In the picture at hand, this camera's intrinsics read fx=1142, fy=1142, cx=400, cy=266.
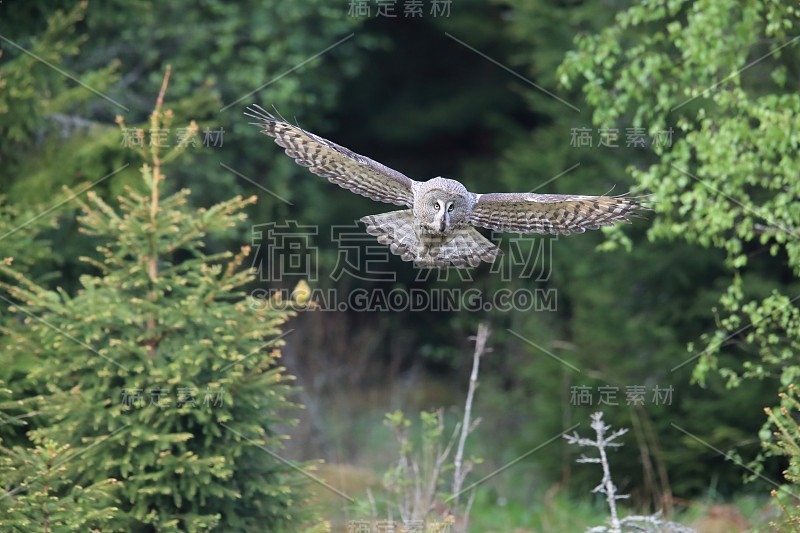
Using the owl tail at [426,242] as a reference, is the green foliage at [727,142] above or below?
above

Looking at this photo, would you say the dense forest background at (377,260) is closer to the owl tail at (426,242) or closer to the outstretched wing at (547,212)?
the outstretched wing at (547,212)

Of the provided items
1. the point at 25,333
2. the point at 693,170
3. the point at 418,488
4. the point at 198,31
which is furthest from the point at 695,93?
the point at 198,31

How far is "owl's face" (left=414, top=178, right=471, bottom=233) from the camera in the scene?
7.23 meters

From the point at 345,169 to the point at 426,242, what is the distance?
72 centimetres

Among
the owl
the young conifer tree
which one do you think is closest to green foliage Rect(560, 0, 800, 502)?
the owl

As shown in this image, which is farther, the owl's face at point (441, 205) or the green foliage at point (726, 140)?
the green foliage at point (726, 140)

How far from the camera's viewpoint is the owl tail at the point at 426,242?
24.6 feet

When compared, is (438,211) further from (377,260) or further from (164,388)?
(377,260)

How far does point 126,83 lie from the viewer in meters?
12.6

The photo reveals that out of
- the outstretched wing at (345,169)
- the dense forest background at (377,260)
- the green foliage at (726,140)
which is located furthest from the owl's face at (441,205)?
the green foliage at (726,140)

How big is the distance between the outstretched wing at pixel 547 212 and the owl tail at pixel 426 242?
0.45 feet

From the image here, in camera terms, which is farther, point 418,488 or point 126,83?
point 126,83

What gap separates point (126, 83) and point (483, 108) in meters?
6.37

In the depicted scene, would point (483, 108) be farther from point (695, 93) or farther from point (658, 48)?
point (695, 93)
